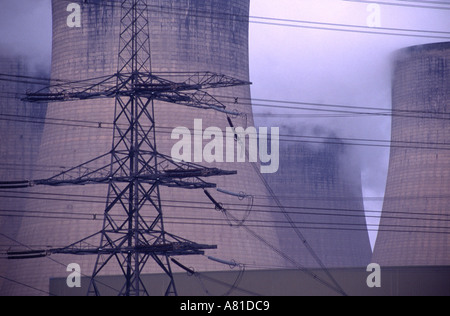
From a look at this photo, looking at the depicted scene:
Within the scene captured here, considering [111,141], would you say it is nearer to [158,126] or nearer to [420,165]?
[158,126]

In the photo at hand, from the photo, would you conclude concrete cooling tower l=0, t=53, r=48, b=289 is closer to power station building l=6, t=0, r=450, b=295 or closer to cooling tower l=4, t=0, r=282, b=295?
power station building l=6, t=0, r=450, b=295

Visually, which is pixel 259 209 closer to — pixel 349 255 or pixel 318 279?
pixel 318 279

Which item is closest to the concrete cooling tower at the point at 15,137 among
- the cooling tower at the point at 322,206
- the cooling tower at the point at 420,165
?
the cooling tower at the point at 322,206

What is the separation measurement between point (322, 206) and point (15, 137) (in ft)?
42.4

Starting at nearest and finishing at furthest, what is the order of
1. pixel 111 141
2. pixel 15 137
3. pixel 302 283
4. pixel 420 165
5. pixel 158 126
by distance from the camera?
pixel 302 283
pixel 158 126
pixel 111 141
pixel 15 137
pixel 420 165

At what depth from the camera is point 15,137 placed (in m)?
37.5

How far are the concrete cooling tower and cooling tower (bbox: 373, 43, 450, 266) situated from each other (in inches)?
478

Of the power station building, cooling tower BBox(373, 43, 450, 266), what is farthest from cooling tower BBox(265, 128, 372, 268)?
the power station building

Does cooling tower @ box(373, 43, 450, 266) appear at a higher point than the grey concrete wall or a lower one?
higher

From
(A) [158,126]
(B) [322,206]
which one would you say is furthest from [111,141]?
(B) [322,206]

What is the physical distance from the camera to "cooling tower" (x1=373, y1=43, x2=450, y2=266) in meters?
38.4

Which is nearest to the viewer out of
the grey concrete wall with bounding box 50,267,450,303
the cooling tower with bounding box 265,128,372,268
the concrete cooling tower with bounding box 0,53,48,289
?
the grey concrete wall with bounding box 50,267,450,303

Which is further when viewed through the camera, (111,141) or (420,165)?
(420,165)
